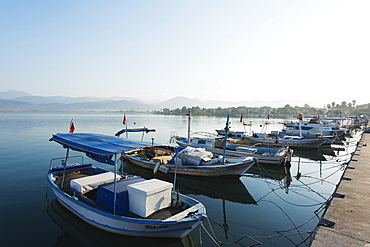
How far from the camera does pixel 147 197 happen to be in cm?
809

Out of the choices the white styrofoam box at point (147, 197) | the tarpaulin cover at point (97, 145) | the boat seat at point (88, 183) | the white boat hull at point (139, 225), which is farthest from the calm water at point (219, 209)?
the tarpaulin cover at point (97, 145)

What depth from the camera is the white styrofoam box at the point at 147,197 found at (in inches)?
321

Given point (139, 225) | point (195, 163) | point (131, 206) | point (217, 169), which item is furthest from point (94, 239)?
point (217, 169)

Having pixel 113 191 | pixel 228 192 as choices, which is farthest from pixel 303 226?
pixel 113 191

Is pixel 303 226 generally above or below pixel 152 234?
below

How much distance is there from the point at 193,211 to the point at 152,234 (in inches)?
70.9

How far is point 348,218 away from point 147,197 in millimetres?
8194

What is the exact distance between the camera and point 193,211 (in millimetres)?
8352

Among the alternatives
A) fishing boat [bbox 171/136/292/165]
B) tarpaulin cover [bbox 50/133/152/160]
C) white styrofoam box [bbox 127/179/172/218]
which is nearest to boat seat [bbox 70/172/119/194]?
tarpaulin cover [bbox 50/133/152/160]

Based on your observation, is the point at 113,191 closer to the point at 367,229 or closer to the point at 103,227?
the point at 103,227

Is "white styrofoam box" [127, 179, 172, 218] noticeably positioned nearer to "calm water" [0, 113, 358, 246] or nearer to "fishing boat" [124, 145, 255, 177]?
"calm water" [0, 113, 358, 246]

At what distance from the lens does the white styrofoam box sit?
816cm

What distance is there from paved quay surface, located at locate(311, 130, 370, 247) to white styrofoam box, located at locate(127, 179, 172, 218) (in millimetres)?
5499

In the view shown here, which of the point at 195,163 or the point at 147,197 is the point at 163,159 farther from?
the point at 147,197
